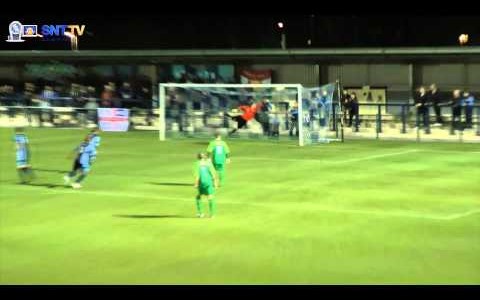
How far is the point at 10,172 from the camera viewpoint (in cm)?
2641

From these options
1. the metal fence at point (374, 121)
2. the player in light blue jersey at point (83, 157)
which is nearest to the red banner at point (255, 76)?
the metal fence at point (374, 121)

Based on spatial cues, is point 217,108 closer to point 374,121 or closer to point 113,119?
point 113,119

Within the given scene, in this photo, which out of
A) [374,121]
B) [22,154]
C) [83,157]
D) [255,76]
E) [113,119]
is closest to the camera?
[83,157]

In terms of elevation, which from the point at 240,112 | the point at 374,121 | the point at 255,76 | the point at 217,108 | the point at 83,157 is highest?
the point at 255,76

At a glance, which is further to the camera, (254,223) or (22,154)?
(22,154)

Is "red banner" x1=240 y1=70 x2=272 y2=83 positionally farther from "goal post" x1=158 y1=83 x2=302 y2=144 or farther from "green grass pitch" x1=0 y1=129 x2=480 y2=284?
"green grass pitch" x1=0 y1=129 x2=480 y2=284

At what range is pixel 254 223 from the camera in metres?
17.0

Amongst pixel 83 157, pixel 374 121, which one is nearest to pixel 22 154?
pixel 83 157

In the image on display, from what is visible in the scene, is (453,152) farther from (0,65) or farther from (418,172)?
(0,65)

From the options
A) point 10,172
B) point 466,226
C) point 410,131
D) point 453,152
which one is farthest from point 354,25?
point 466,226

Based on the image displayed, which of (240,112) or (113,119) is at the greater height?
(240,112)

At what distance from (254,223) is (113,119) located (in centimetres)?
2800

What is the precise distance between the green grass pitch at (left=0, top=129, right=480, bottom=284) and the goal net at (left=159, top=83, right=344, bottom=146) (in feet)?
22.7

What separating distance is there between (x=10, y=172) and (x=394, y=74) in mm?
23047
